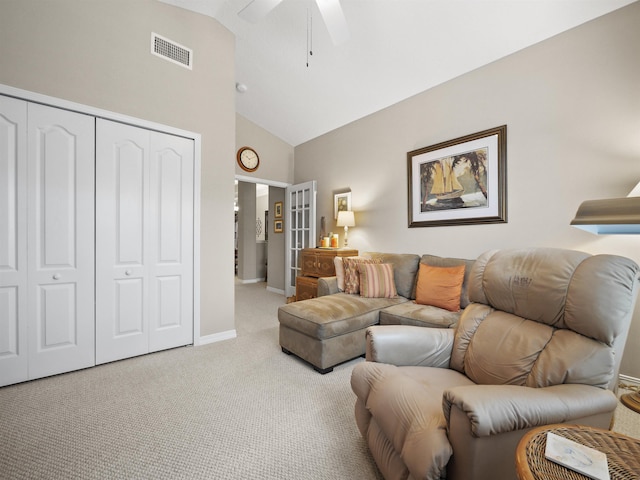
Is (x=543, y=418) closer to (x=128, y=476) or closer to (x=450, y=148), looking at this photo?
(x=128, y=476)

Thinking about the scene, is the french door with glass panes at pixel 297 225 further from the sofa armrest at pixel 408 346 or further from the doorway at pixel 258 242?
the sofa armrest at pixel 408 346

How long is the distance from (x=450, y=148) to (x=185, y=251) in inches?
121

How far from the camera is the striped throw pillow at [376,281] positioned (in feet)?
10.0

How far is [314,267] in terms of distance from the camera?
426 centimetres

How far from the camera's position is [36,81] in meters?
2.13

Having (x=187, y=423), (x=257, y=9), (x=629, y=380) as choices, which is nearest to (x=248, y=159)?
(x=257, y=9)

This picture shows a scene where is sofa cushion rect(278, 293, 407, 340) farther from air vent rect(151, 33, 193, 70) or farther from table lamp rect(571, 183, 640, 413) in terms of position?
air vent rect(151, 33, 193, 70)

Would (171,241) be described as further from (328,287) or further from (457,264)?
(457,264)

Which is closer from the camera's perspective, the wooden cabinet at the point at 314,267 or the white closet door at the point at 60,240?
the white closet door at the point at 60,240

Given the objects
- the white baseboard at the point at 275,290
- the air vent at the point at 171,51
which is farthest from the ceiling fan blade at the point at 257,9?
the white baseboard at the point at 275,290

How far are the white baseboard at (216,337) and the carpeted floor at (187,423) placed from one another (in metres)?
0.38

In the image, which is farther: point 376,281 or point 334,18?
point 376,281

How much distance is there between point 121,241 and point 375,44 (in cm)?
313

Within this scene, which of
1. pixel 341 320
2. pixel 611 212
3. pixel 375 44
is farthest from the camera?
pixel 375 44
